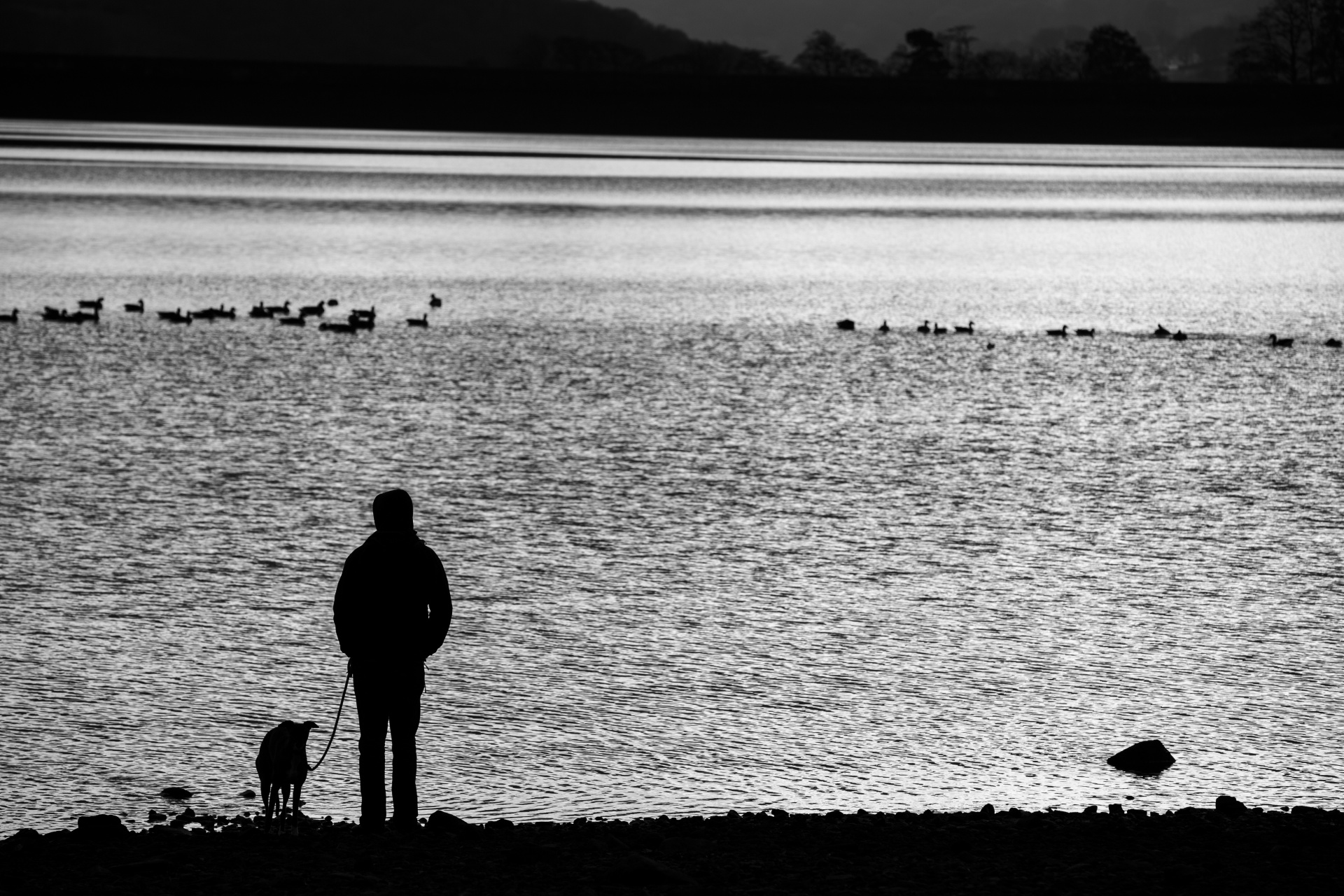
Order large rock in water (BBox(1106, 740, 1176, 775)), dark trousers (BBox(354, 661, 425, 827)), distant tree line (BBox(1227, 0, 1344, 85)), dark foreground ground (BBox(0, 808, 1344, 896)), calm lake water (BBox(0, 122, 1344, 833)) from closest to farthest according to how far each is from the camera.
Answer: dark foreground ground (BBox(0, 808, 1344, 896)) → dark trousers (BBox(354, 661, 425, 827)) → large rock in water (BBox(1106, 740, 1176, 775)) → calm lake water (BBox(0, 122, 1344, 833)) → distant tree line (BBox(1227, 0, 1344, 85))

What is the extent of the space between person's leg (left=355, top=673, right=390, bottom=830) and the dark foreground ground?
13cm

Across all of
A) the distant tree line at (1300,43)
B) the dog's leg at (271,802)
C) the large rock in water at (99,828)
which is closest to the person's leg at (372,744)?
the dog's leg at (271,802)

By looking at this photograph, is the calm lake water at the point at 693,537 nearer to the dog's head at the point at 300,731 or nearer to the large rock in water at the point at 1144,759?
the large rock in water at the point at 1144,759

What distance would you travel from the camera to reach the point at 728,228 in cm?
6112

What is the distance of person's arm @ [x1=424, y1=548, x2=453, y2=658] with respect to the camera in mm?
8781

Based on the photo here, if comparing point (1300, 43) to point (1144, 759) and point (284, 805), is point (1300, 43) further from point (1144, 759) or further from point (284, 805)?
point (284, 805)

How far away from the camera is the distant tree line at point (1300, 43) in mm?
155875

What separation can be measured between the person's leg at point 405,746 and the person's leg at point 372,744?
0.19 feet

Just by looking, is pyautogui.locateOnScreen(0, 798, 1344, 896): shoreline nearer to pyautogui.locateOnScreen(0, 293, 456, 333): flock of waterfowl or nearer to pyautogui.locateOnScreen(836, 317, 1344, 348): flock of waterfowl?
pyautogui.locateOnScreen(836, 317, 1344, 348): flock of waterfowl

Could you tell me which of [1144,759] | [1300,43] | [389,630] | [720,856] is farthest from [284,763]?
[1300,43]

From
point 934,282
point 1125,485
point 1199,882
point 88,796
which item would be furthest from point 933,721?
point 934,282

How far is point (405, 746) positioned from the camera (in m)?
8.95

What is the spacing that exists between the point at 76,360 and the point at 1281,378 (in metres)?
17.2

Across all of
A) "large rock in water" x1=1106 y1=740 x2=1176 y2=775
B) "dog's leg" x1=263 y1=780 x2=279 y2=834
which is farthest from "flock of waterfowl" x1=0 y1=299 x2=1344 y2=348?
"dog's leg" x1=263 y1=780 x2=279 y2=834
